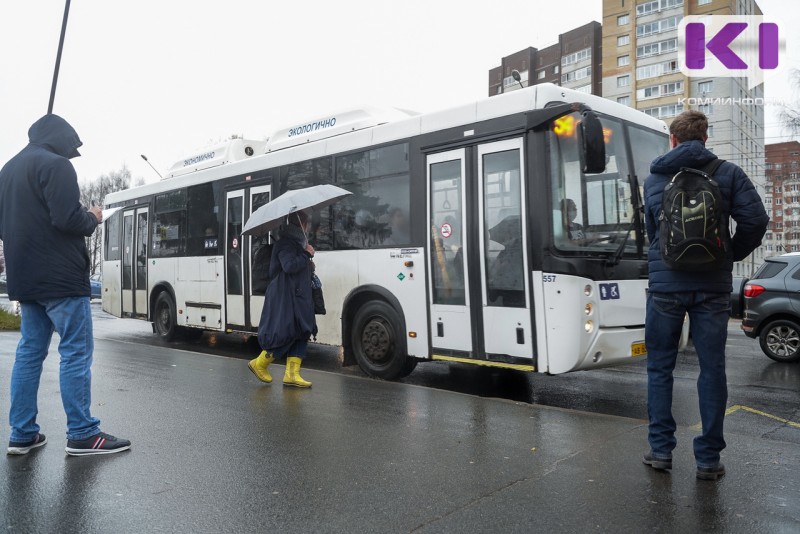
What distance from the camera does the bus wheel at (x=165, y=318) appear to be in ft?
40.7

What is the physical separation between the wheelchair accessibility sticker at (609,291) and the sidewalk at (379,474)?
130 centimetres

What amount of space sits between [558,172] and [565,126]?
1.52 feet

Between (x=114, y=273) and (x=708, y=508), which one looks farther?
(x=114, y=273)

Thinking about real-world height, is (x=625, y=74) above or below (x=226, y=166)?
above

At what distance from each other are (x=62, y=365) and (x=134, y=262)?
9907 mm

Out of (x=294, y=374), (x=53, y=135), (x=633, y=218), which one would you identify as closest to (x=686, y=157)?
(x=633, y=218)

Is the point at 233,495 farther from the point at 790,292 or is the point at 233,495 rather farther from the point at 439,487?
the point at 790,292

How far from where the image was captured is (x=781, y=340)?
403 inches

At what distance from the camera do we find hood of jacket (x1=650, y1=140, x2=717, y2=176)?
3973 millimetres

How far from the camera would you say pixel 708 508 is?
11.3 feet

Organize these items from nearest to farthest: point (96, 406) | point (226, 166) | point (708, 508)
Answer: point (708, 508) < point (96, 406) < point (226, 166)

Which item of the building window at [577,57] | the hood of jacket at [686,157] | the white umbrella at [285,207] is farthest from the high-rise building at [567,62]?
the hood of jacket at [686,157]

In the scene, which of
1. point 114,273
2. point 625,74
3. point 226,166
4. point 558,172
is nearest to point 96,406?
point 558,172

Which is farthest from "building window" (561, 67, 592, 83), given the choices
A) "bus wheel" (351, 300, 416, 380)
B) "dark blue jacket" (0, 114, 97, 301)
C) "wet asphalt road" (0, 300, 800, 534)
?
"dark blue jacket" (0, 114, 97, 301)
